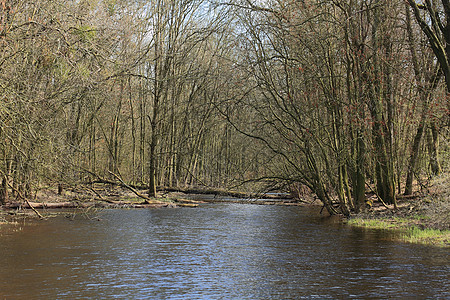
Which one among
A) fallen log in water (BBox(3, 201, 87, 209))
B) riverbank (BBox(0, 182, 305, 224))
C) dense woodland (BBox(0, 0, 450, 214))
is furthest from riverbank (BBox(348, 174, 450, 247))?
fallen log in water (BBox(3, 201, 87, 209))

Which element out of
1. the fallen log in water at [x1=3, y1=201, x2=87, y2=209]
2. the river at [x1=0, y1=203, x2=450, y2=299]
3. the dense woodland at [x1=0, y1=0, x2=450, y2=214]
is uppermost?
the dense woodland at [x1=0, y1=0, x2=450, y2=214]

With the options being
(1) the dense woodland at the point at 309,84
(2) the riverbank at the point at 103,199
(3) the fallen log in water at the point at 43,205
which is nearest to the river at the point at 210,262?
(2) the riverbank at the point at 103,199

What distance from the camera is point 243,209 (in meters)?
21.6

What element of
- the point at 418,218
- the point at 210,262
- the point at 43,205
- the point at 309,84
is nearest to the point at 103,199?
the point at 43,205

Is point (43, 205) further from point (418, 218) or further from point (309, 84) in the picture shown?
point (418, 218)

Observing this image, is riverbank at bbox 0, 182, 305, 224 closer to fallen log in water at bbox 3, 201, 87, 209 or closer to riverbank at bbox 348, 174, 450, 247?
fallen log in water at bbox 3, 201, 87, 209

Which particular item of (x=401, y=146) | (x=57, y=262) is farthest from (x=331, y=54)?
(x=57, y=262)

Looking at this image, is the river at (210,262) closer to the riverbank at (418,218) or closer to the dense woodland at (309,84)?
the riverbank at (418,218)

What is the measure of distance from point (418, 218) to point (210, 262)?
8962 mm

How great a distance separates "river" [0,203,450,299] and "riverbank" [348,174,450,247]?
795mm

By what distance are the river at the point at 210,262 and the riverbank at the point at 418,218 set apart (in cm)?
80

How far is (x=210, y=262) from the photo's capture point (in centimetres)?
998

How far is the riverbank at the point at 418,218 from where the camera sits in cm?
1272

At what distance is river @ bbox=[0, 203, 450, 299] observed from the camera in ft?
25.3
